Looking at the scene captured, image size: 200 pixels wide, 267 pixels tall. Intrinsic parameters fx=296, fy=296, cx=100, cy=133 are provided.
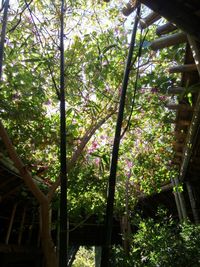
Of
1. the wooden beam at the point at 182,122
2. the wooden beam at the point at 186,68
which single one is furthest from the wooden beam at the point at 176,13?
the wooden beam at the point at 182,122

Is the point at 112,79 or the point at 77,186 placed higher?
the point at 112,79

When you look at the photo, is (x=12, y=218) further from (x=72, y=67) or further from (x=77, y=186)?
(x=72, y=67)

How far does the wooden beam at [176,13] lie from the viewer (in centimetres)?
199

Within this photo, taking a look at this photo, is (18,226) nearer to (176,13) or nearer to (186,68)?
(186,68)

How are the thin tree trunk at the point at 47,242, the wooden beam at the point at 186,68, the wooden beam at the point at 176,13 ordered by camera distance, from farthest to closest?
the thin tree trunk at the point at 47,242, the wooden beam at the point at 186,68, the wooden beam at the point at 176,13

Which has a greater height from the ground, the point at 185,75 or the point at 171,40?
the point at 185,75

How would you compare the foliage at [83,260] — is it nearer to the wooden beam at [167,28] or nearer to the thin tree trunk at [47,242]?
the thin tree trunk at [47,242]

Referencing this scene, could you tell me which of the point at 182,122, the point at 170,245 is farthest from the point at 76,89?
the point at 170,245

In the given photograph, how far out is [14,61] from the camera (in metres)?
4.97

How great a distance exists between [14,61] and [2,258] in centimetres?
444

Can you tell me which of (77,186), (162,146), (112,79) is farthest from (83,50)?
(162,146)

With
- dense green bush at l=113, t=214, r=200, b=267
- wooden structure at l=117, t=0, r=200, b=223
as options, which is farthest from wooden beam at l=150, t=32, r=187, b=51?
dense green bush at l=113, t=214, r=200, b=267

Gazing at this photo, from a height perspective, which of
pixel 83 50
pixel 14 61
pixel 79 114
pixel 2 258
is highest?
pixel 83 50

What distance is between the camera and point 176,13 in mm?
2062
